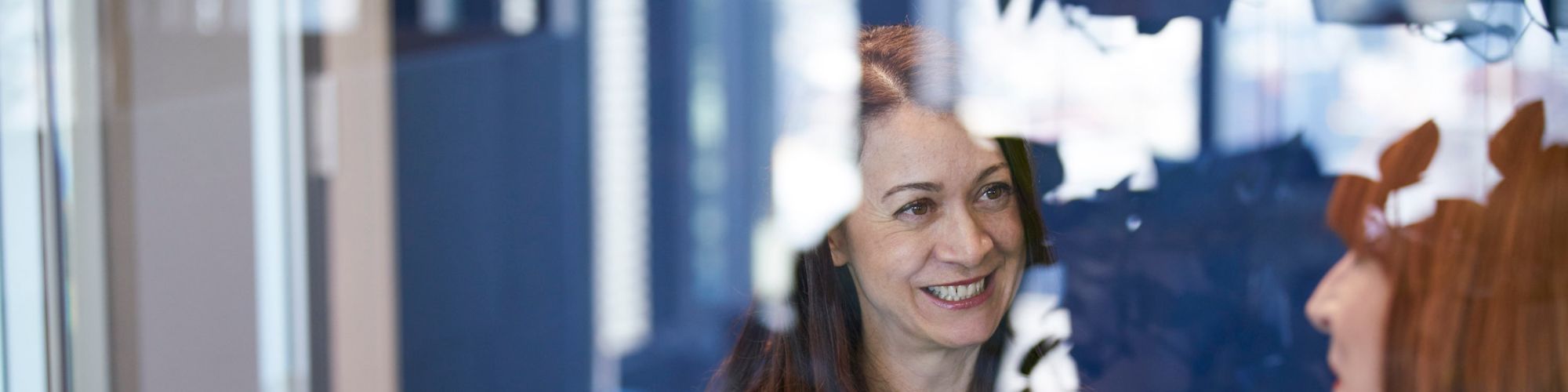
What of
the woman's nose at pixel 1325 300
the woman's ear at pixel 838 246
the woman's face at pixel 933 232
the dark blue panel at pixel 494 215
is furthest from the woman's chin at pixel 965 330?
the dark blue panel at pixel 494 215

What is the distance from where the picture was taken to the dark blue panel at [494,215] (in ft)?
4.26

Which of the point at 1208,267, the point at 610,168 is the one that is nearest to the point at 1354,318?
the point at 1208,267

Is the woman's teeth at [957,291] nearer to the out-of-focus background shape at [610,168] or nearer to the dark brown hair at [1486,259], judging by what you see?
the out-of-focus background shape at [610,168]

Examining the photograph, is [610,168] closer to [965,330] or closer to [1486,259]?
[965,330]

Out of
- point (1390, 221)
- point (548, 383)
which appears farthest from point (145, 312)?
point (1390, 221)

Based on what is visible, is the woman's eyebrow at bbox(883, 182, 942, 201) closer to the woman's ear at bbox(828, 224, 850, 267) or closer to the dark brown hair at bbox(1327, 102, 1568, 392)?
the woman's ear at bbox(828, 224, 850, 267)

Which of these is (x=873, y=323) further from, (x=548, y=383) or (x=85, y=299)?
(x=85, y=299)

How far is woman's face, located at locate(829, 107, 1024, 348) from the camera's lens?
109 cm

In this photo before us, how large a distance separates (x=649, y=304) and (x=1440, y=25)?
0.83 metres

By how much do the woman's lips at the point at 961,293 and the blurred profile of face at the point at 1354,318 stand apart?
0.30 meters

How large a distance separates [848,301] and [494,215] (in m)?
0.45

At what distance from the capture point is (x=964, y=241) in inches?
43.4

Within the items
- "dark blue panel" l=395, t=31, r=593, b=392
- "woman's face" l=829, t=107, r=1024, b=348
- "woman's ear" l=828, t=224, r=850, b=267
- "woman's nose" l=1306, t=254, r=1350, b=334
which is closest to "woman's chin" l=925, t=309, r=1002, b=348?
"woman's face" l=829, t=107, r=1024, b=348

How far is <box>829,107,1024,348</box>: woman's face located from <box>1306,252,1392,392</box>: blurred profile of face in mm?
288
